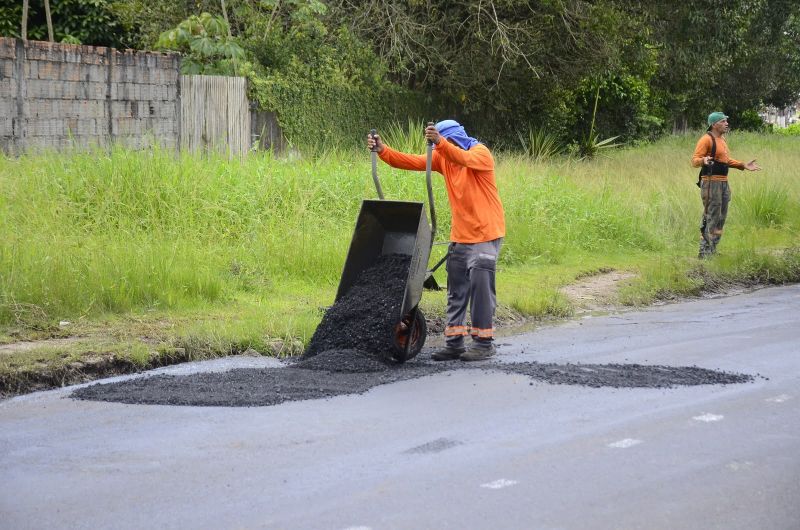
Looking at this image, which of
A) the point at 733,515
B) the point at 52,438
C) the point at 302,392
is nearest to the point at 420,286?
the point at 302,392

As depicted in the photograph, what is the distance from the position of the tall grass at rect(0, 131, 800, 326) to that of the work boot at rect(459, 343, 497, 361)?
1.70 meters

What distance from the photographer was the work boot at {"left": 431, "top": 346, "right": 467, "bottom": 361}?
355 inches

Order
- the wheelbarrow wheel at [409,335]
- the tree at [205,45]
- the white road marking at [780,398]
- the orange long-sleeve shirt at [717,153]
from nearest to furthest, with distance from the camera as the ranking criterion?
the white road marking at [780,398]
the wheelbarrow wheel at [409,335]
the orange long-sleeve shirt at [717,153]
the tree at [205,45]

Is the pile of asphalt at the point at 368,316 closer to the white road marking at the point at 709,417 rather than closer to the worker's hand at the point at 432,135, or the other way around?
the worker's hand at the point at 432,135

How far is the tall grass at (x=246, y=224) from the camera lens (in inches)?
400

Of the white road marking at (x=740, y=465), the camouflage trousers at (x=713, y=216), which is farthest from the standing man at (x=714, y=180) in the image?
the white road marking at (x=740, y=465)

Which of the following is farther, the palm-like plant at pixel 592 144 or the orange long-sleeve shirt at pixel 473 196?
the palm-like plant at pixel 592 144

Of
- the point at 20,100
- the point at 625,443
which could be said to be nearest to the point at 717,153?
the point at 20,100

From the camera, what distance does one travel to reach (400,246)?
9094mm

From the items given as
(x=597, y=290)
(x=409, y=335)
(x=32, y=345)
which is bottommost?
(x=597, y=290)

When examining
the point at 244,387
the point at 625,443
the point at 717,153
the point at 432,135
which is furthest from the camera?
the point at 717,153

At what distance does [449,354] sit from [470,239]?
0.93 meters

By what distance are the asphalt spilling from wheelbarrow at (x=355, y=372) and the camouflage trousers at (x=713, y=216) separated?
22.9ft

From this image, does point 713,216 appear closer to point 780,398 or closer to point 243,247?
point 243,247
